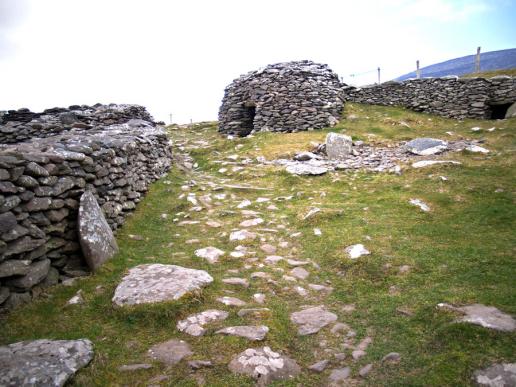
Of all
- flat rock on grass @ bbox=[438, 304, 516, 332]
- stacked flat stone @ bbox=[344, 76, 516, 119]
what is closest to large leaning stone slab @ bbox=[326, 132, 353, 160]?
stacked flat stone @ bbox=[344, 76, 516, 119]

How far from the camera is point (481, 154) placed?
11.6 metres

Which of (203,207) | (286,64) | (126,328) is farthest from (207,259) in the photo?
(286,64)

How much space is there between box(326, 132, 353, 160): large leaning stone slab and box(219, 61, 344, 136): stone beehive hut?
15.6 feet

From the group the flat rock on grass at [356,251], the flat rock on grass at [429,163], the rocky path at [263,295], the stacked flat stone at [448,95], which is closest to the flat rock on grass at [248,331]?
the rocky path at [263,295]

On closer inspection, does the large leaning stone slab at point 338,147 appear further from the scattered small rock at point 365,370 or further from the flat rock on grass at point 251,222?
the scattered small rock at point 365,370

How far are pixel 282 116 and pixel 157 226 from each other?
12800mm

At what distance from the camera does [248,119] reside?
22250mm

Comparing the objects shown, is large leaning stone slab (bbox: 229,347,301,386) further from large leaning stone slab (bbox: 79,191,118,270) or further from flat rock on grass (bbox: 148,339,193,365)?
large leaning stone slab (bbox: 79,191,118,270)

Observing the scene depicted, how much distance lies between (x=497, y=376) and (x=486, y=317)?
3.27ft

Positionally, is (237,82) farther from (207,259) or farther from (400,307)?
(400,307)

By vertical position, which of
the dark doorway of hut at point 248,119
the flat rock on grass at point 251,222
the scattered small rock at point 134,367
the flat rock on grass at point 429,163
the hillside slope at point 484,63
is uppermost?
the hillside slope at point 484,63

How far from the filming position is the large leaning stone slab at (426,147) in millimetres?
12719

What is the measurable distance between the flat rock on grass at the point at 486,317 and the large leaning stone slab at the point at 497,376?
0.62 meters

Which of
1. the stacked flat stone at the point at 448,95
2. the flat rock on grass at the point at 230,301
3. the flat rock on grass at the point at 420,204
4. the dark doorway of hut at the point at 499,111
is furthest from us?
the dark doorway of hut at the point at 499,111
